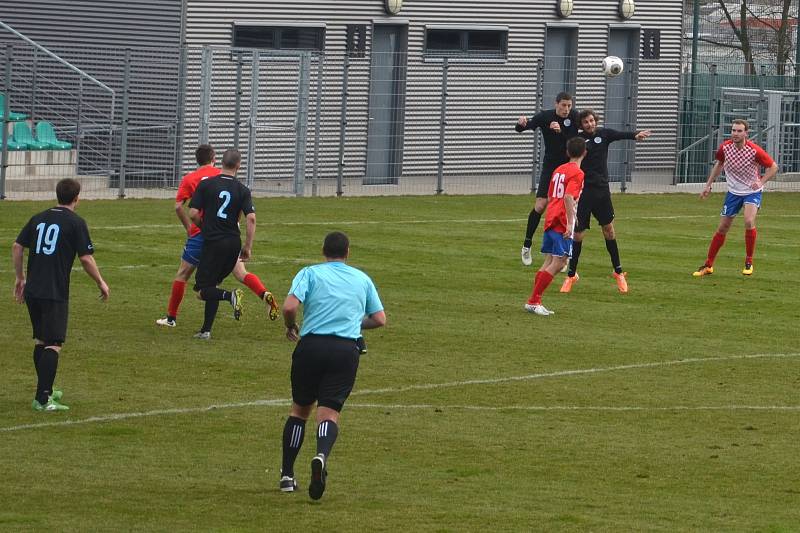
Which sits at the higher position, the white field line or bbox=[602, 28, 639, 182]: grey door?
bbox=[602, 28, 639, 182]: grey door

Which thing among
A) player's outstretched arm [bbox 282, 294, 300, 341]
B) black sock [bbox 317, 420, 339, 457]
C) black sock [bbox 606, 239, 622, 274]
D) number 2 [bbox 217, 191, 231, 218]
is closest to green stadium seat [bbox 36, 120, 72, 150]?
black sock [bbox 606, 239, 622, 274]

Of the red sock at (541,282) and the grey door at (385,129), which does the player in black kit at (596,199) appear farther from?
the grey door at (385,129)

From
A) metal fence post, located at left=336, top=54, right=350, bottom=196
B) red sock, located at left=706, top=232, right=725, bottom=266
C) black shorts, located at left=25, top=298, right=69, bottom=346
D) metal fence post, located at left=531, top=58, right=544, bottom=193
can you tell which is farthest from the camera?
metal fence post, located at left=531, top=58, right=544, bottom=193

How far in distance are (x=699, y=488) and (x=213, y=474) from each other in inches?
117

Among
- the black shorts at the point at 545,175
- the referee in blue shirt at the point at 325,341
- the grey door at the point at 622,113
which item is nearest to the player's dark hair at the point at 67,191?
the referee in blue shirt at the point at 325,341

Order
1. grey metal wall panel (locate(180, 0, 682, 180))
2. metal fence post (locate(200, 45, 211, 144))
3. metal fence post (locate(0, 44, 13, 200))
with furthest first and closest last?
grey metal wall panel (locate(180, 0, 682, 180))
metal fence post (locate(200, 45, 211, 144))
metal fence post (locate(0, 44, 13, 200))

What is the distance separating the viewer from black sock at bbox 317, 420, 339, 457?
930 centimetres

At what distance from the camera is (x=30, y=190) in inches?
1118

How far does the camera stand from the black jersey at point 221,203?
1473 cm

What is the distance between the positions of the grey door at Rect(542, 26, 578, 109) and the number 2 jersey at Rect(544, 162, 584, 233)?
55.7 ft

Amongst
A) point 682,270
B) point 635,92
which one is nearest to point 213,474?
point 682,270

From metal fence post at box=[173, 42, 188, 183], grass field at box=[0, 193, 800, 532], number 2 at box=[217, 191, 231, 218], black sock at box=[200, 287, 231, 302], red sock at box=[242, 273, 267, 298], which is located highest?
metal fence post at box=[173, 42, 188, 183]

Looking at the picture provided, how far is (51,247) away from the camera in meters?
11.6

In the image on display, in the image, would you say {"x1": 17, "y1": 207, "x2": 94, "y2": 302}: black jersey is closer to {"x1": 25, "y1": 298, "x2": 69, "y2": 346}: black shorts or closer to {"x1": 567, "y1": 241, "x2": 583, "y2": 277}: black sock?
{"x1": 25, "y1": 298, "x2": 69, "y2": 346}: black shorts
